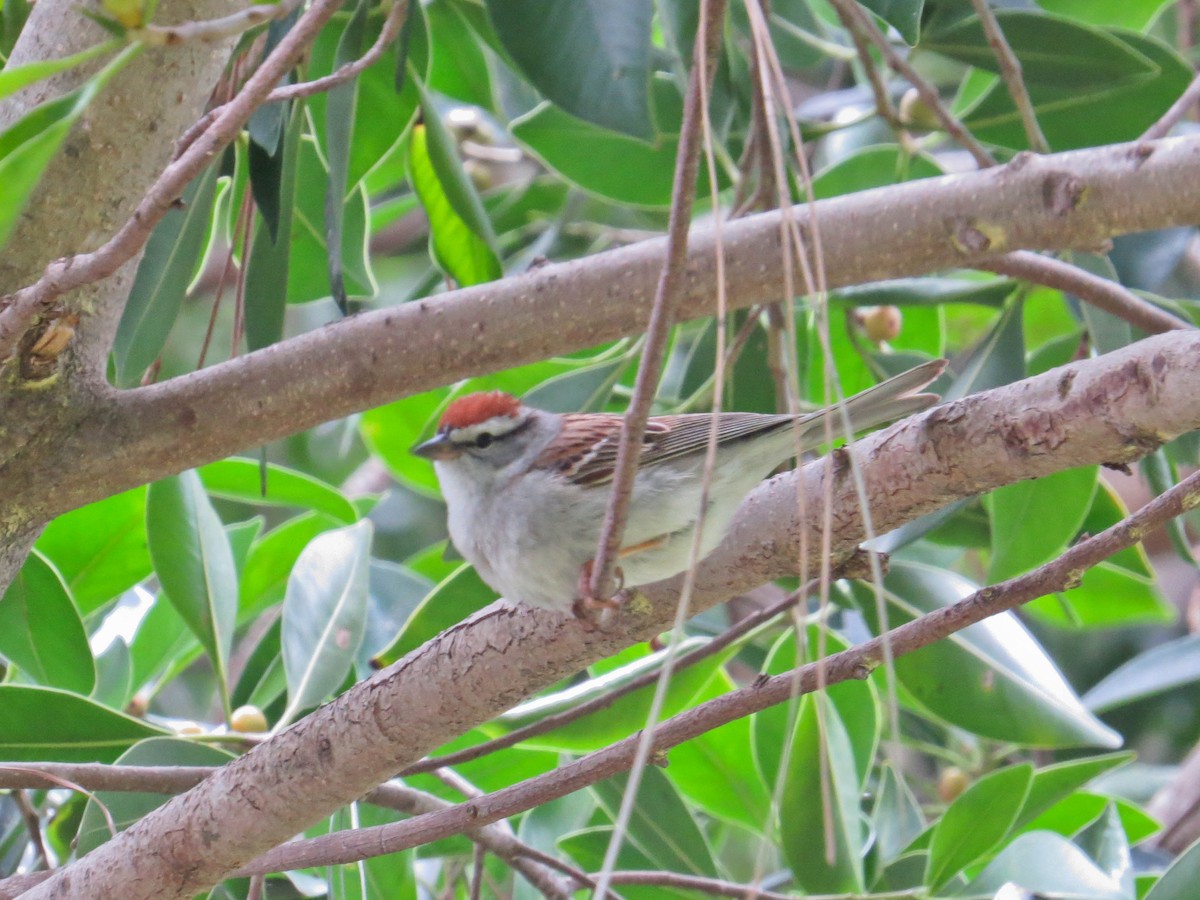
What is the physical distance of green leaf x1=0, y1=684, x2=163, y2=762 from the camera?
80.0 inches

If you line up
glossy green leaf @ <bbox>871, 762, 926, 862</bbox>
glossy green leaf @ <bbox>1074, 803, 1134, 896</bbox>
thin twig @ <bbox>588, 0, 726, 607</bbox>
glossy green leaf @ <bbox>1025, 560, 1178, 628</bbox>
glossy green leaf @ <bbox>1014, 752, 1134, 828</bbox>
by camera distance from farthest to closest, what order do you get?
glossy green leaf @ <bbox>1025, 560, 1178, 628</bbox> → glossy green leaf @ <bbox>871, 762, 926, 862</bbox> → glossy green leaf @ <bbox>1074, 803, 1134, 896</bbox> → glossy green leaf @ <bbox>1014, 752, 1134, 828</bbox> → thin twig @ <bbox>588, 0, 726, 607</bbox>

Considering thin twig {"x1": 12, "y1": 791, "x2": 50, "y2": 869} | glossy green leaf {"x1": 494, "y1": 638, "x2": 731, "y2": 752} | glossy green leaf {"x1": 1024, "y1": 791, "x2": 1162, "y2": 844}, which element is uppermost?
thin twig {"x1": 12, "y1": 791, "x2": 50, "y2": 869}

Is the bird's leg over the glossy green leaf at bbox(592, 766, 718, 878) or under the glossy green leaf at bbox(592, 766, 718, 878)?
over

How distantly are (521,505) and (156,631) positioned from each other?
48.6 inches

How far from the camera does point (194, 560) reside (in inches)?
92.4

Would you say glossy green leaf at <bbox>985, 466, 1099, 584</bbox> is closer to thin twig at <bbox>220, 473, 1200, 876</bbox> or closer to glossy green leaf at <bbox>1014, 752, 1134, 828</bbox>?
glossy green leaf at <bbox>1014, 752, 1134, 828</bbox>

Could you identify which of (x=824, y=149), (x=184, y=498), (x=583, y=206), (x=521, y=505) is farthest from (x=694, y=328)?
(x=184, y=498)

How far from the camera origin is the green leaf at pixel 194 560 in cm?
228

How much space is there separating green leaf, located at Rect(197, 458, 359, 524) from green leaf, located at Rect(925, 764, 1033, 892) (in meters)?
1.55

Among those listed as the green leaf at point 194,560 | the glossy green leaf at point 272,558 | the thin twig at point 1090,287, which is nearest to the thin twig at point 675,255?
the thin twig at point 1090,287

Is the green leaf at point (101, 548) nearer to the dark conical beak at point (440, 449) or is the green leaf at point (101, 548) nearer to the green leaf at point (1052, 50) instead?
the dark conical beak at point (440, 449)

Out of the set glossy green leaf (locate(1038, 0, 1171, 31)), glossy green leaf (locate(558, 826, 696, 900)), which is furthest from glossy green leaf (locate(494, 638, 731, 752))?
glossy green leaf (locate(1038, 0, 1171, 31))

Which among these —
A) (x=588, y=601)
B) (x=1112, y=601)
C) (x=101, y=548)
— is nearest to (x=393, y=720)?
(x=588, y=601)

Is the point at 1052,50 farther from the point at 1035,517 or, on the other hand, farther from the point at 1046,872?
the point at 1046,872
